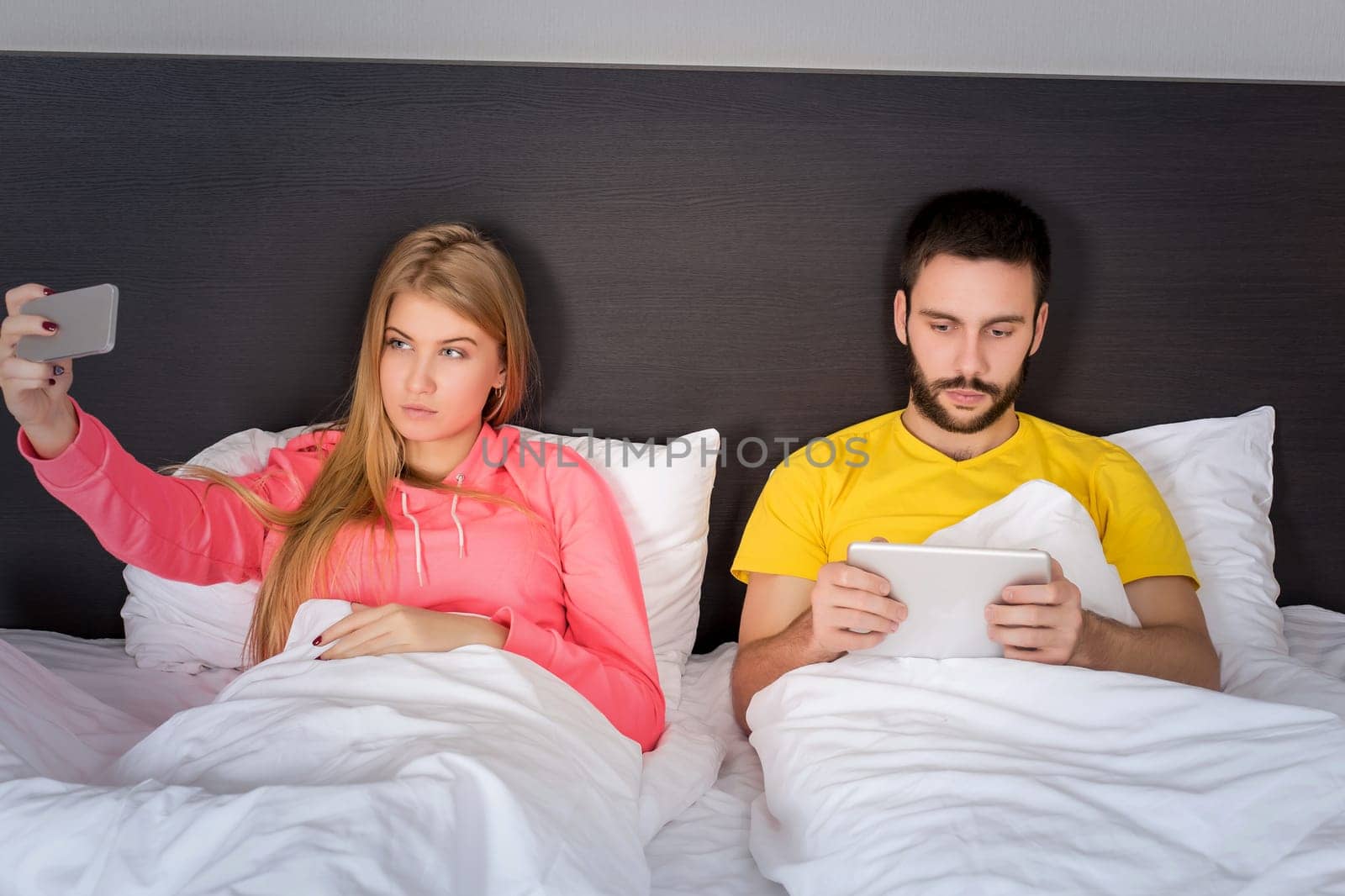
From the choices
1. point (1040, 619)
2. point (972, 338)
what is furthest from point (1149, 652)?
point (972, 338)

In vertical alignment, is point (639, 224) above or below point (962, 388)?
above

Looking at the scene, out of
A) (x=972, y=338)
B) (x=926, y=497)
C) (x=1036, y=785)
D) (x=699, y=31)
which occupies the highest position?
(x=699, y=31)

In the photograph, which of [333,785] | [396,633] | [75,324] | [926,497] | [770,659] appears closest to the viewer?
[333,785]

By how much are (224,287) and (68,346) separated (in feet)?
2.06

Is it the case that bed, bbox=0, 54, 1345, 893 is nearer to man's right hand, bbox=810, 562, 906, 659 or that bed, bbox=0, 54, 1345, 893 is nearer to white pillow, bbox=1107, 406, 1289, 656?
white pillow, bbox=1107, 406, 1289, 656

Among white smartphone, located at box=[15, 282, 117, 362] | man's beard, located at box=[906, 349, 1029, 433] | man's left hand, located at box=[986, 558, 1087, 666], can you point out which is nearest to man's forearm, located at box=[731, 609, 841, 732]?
man's left hand, located at box=[986, 558, 1087, 666]

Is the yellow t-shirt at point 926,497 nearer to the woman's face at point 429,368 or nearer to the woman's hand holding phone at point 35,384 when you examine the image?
the woman's face at point 429,368

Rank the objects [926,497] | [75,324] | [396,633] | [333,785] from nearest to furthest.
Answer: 1. [333,785]
2. [75,324]
3. [396,633]
4. [926,497]

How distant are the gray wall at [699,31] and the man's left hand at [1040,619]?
41.2 inches

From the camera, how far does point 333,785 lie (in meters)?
0.96

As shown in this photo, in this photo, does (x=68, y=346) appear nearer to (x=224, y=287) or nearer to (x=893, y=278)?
(x=224, y=287)

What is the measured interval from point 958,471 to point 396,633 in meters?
0.91

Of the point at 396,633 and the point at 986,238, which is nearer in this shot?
the point at 396,633

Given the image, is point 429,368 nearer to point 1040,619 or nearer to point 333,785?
point 333,785
